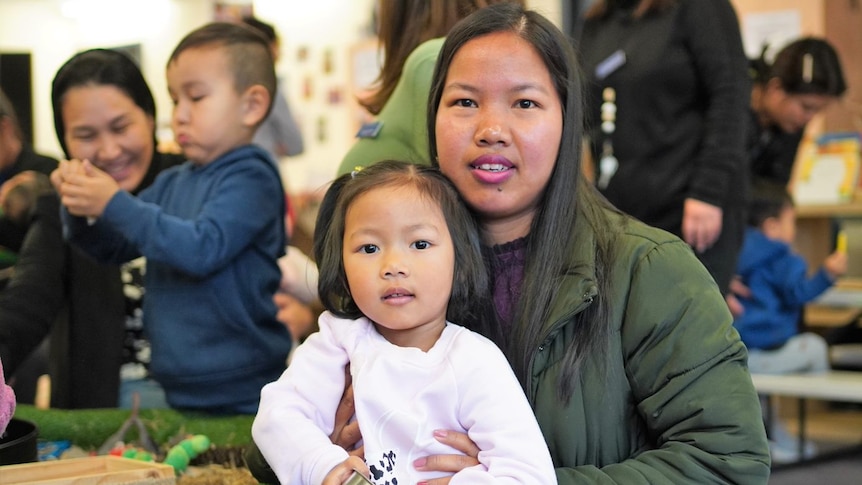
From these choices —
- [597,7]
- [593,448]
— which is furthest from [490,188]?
[597,7]

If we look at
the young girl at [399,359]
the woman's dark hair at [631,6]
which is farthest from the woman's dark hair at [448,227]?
the woman's dark hair at [631,6]

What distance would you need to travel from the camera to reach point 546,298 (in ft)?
4.49

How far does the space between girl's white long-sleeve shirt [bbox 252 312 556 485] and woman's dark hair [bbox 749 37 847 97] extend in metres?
3.08

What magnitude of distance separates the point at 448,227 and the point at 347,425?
0.30 metres

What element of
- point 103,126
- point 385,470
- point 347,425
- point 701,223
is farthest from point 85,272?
point 701,223

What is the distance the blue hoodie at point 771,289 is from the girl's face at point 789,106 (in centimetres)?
46

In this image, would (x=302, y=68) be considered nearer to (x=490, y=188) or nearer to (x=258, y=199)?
(x=258, y=199)

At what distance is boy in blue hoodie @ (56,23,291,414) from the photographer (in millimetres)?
1990

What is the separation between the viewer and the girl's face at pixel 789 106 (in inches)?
157

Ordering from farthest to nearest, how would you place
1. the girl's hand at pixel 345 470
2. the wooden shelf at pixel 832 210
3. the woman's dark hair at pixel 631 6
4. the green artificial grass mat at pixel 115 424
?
1. the wooden shelf at pixel 832 210
2. the woman's dark hair at pixel 631 6
3. the green artificial grass mat at pixel 115 424
4. the girl's hand at pixel 345 470

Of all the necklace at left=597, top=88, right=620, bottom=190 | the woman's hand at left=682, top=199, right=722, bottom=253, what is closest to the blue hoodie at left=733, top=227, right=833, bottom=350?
the necklace at left=597, top=88, right=620, bottom=190

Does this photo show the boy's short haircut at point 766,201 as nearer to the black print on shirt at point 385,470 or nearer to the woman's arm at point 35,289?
the woman's arm at point 35,289

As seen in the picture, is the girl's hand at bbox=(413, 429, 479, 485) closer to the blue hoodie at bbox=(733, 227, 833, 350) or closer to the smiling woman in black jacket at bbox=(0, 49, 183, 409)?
the smiling woman in black jacket at bbox=(0, 49, 183, 409)

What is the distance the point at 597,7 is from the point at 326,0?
146 inches
